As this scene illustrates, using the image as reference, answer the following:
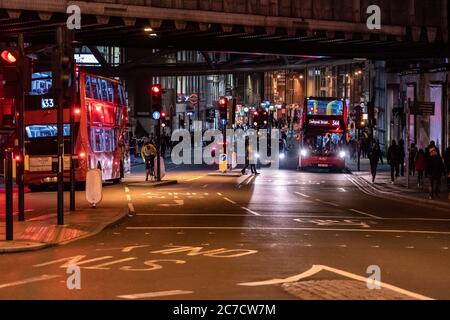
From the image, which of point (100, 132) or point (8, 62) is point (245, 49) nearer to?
point (100, 132)

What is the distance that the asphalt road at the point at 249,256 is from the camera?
10422 mm

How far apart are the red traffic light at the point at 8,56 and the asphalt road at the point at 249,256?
3.67 metres

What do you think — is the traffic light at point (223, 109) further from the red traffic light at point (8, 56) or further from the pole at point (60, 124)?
the red traffic light at point (8, 56)

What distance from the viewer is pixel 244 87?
6358 inches

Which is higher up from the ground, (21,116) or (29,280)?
(21,116)

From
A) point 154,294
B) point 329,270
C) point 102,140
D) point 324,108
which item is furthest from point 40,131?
Result: point 324,108

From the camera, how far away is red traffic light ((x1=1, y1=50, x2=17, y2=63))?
16094mm

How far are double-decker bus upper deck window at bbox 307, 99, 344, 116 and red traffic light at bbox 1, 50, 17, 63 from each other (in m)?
35.0

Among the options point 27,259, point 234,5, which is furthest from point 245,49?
point 27,259

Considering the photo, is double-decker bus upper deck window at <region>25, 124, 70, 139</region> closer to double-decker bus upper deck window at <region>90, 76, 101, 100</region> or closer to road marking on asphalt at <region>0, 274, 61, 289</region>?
double-decker bus upper deck window at <region>90, 76, 101, 100</region>

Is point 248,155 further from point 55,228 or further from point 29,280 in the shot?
point 29,280

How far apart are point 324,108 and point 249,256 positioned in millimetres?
37153

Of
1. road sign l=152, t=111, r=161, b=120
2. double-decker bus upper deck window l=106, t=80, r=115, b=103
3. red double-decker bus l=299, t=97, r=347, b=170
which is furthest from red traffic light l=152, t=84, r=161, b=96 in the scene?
red double-decker bus l=299, t=97, r=347, b=170

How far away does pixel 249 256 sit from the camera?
1355 centimetres
